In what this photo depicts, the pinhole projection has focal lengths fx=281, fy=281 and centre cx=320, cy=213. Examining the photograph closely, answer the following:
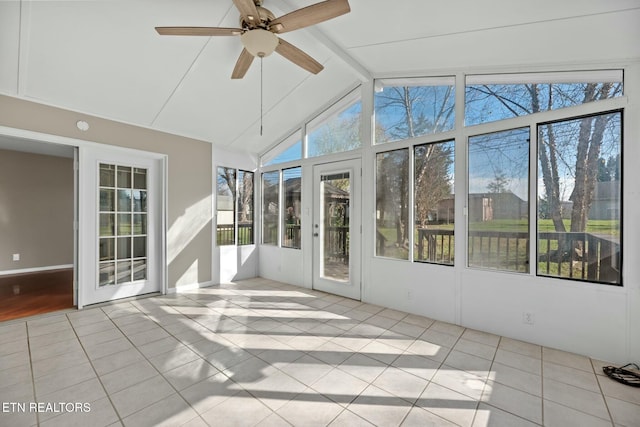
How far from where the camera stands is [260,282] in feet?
17.2

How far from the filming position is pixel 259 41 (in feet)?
7.11

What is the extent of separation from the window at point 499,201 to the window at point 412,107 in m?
0.53

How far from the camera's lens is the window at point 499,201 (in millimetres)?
2928

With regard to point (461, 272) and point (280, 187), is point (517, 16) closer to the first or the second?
point (461, 272)

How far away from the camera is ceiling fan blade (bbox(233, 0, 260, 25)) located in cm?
188

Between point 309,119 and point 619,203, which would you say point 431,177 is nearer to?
point 619,203

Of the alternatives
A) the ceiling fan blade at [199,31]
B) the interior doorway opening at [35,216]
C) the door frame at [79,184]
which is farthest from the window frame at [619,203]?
the interior doorway opening at [35,216]

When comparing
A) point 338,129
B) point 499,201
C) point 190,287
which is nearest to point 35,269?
point 190,287

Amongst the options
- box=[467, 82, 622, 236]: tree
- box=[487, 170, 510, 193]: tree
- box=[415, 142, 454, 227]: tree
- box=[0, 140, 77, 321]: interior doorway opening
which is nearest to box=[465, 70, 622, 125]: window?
box=[467, 82, 622, 236]: tree

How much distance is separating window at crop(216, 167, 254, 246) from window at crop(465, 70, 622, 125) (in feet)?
12.9

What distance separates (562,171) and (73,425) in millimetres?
4351

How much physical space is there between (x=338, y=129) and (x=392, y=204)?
1555 mm

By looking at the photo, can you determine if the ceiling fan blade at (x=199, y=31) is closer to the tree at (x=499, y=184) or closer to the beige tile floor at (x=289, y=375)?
the beige tile floor at (x=289, y=375)

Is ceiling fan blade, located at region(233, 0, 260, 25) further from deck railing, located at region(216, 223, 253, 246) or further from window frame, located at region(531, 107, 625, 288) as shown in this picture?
deck railing, located at region(216, 223, 253, 246)
